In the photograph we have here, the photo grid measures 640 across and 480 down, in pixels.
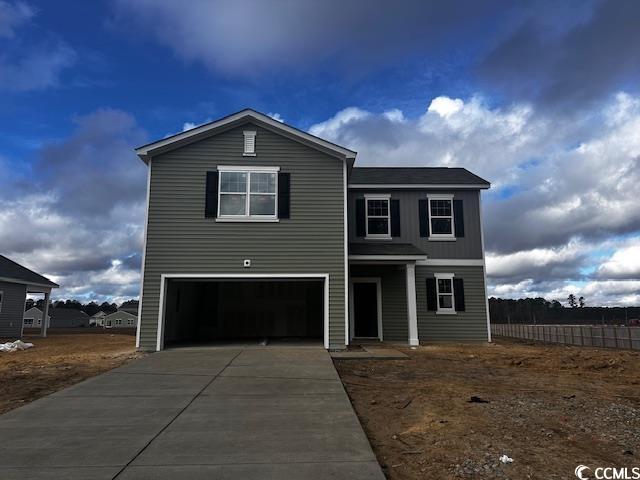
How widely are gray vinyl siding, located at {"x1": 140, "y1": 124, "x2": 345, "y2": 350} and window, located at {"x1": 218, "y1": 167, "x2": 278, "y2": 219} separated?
0.91 ft

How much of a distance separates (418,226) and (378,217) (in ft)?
4.84

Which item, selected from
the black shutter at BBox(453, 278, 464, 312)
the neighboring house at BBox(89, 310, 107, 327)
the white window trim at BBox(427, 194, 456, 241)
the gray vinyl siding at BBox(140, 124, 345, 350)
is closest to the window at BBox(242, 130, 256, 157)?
the gray vinyl siding at BBox(140, 124, 345, 350)

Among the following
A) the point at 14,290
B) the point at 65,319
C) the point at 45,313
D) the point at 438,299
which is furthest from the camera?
the point at 65,319

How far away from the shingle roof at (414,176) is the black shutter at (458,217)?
0.79 metres

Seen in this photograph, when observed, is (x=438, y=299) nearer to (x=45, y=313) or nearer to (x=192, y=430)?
(x=192, y=430)

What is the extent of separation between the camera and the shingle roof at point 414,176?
648 inches

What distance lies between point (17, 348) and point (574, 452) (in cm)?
1597

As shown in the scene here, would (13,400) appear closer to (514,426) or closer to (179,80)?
(514,426)

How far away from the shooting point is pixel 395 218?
1620 centimetres

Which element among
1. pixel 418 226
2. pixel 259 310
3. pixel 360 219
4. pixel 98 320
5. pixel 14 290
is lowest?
pixel 98 320

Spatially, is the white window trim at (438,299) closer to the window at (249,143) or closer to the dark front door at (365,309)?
the dark front door at (365,309)

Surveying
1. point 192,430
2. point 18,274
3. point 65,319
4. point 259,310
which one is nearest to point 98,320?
point 65,319

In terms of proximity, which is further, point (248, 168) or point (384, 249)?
point (384, 249)

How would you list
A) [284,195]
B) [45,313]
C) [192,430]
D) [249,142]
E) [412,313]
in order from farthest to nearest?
[45,313]
[412,313]
[249,142]
[284,195]
[192,430]
